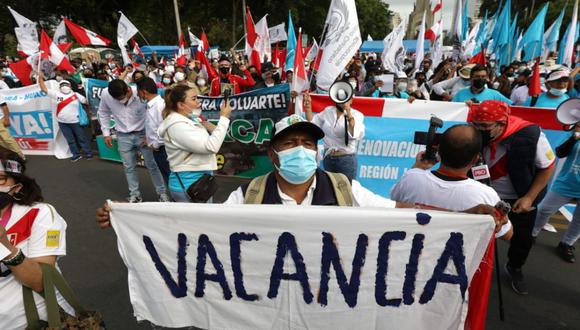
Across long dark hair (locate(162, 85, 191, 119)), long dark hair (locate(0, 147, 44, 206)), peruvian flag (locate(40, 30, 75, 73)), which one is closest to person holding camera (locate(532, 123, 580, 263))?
long dark hair (locate(162, 85, 191, 119))

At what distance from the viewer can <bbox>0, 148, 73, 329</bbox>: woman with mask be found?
1641 millimetres

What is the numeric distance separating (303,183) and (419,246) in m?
0.68

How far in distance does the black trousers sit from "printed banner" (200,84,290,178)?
3.30 meters

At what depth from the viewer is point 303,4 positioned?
1364 inches

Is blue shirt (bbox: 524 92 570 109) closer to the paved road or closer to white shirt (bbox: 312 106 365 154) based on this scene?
the paved road

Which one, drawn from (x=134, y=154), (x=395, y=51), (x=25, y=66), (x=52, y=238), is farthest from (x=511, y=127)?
(x=25, y=66)

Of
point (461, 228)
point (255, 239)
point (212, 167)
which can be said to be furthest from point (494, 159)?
point (212, 167)

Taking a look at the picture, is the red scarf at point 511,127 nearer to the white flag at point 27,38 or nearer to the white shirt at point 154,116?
the white shirt at point 154,116

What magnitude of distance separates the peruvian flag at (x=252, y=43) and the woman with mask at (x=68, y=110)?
12.7ft

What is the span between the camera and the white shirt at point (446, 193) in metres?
1.83

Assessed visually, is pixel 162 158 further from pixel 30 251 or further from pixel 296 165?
pixel 296 165

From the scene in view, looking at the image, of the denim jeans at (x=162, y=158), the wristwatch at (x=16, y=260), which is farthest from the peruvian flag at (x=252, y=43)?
the wristwatch at (x=16, y=260)

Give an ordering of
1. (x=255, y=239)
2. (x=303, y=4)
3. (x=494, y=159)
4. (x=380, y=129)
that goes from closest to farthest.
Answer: (x=255, y=239)
(x=494, y=159)
(x=380, y=129)
(x=303, y=4)

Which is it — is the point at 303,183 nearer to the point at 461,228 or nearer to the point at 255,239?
the point at 255,239
